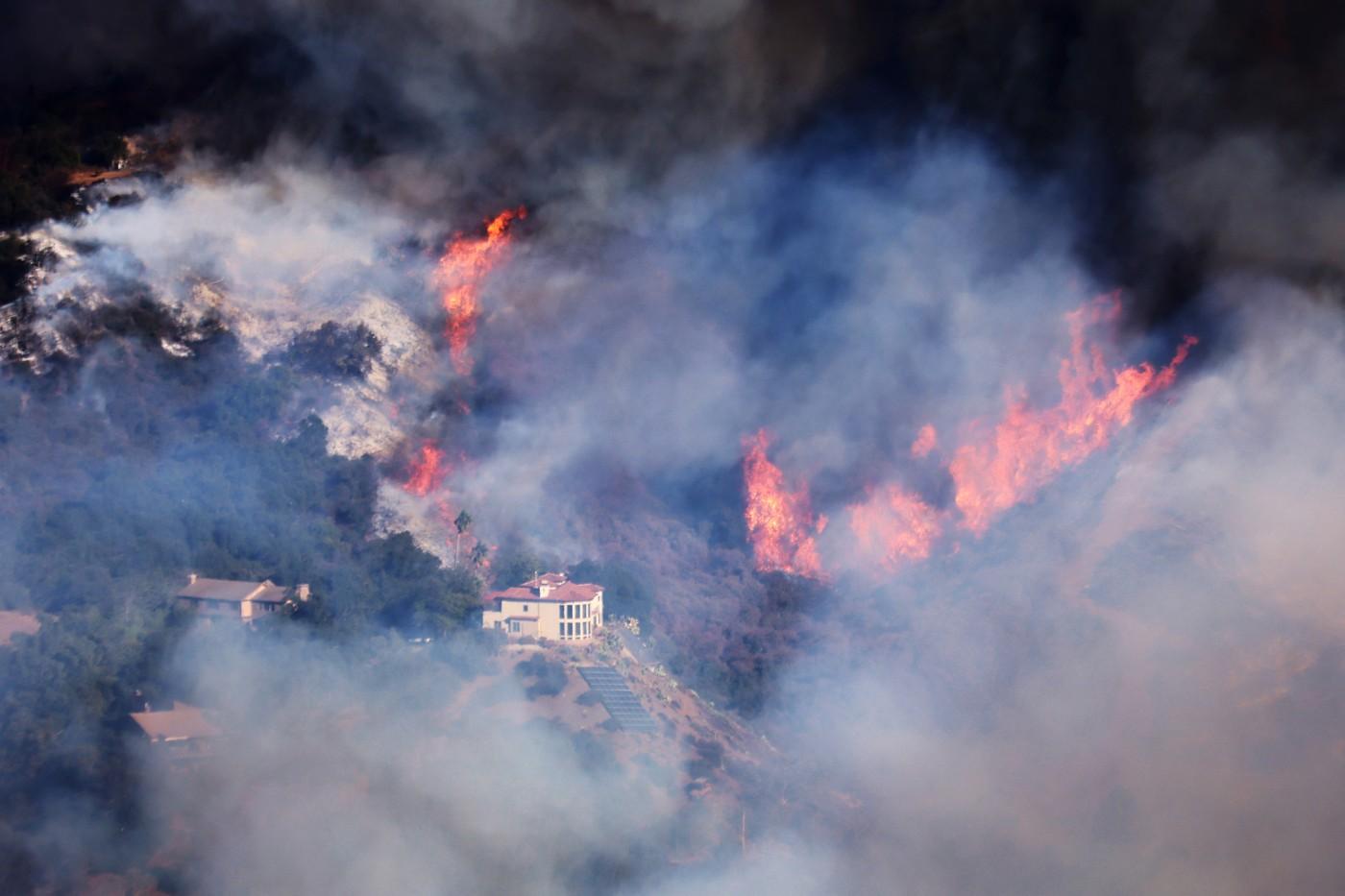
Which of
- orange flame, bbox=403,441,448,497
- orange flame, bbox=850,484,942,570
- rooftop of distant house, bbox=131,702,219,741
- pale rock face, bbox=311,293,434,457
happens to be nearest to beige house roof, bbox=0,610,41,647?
rooftop of distant house, bbox=131,702,219,741

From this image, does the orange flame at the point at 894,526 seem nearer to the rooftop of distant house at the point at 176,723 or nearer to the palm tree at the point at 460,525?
the palm tree at the point at 460,525

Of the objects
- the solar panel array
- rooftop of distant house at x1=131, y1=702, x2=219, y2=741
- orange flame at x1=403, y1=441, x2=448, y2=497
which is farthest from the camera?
orange flame at x1=403, y1=441, x2=448, y2=497

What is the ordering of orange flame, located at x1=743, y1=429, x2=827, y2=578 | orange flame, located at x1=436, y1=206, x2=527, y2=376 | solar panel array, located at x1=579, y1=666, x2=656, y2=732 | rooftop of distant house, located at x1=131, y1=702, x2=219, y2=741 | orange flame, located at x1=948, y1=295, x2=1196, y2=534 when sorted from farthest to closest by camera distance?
1. orange flame, located at x1=436, y1=206, x2=527, y2=376
2. orange flame, located at x1=743, y1=429, x2=827, y2=578
3. orange flame, located at x1=948, y1=295, x2=1196, y2=534
4. solar panel array, located at x1=579, y1=666, x2=656, y2=732
5. rooftop of distant house, located at x1=131, y1=702, x2=219, y2=741

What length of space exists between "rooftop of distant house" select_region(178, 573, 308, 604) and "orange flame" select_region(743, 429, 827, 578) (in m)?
11.0

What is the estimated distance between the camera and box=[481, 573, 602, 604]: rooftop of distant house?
37.3 metres

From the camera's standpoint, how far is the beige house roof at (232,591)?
35.8m

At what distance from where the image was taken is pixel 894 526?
4066 centimetres

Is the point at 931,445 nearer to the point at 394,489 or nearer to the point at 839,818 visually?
the point at 839,818

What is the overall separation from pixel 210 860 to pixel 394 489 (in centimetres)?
1169

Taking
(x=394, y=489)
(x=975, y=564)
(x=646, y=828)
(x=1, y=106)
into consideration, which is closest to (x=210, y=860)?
(x=646, y=828)

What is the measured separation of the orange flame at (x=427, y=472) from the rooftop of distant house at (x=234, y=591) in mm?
4735

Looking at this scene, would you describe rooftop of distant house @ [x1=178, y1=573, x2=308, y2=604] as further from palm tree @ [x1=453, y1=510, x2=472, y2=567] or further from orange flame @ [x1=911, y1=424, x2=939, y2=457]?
orange flame @ [x1=911, y1=424, x2=939, y2=457]

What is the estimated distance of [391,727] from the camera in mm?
33656

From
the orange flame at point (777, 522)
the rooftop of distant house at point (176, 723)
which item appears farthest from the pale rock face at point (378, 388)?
the rooftop of distant house at point (176, 723)
